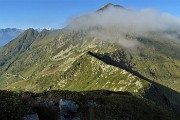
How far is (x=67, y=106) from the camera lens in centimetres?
3672

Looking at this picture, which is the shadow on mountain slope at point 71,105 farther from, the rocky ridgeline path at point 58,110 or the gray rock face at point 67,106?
the gray rock face at point 67,106

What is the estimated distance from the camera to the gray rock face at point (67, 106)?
3609 cm

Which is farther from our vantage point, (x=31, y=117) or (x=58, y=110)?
(x=58, y=110)

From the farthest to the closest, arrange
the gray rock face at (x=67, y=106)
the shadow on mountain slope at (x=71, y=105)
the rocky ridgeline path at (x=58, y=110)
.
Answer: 1. the gray rock face at (x=67, y=106)
2. the rocky ridgeline path at (x=58, y=110)
3. the shadow on mountain slope at (x=71, y=105)

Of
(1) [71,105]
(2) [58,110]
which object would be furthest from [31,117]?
(1) [71,105]

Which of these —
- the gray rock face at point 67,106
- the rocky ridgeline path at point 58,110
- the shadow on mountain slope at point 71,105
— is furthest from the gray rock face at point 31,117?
the gray rock face at point 67,106

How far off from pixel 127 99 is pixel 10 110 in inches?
1081

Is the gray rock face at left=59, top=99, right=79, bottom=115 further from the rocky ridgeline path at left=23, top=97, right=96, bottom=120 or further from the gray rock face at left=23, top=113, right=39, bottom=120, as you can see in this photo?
the gray rock face at left=23, top=113, right=39, bottom=120

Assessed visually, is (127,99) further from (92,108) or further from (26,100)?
(26,100)

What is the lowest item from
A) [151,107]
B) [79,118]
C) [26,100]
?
[151,107]

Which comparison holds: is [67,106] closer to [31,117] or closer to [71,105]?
[71,105]

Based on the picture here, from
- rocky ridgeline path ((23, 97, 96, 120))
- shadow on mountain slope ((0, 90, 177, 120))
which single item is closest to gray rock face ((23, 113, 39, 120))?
shadow on mountain slope ((0, 90, 177, 120))

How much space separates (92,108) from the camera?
133ft

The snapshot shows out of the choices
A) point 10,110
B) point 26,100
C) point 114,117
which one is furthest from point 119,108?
point 10,110
